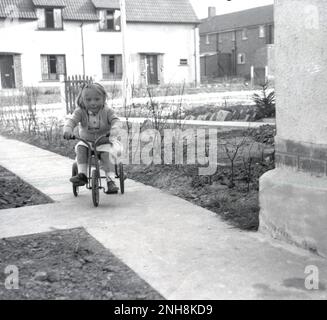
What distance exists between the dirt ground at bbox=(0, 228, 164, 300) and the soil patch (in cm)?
137

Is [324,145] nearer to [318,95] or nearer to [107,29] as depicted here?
[318,95]

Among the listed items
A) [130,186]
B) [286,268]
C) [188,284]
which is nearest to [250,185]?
[130,186]

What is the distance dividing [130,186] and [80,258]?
2.48 m

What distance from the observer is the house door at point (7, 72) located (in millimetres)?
34375

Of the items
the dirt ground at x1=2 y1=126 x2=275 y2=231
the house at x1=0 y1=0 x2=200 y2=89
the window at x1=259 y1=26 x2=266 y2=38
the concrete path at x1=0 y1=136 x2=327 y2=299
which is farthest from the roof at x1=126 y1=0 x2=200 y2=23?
the concrete path at x1=0 y1=136 x2=327 y2=299

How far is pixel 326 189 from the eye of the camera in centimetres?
358

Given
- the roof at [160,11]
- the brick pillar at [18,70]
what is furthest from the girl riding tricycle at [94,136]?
the roof at [160,11]

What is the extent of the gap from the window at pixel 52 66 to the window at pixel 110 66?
10.2ft

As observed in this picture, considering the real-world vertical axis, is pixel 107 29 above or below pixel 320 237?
above

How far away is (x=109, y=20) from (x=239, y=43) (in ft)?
73.1

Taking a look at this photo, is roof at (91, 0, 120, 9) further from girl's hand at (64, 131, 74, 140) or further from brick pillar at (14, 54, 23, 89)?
girl's hand at (64, 131, 74, 140)

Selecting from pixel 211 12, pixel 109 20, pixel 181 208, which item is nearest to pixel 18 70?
pixel 109 20

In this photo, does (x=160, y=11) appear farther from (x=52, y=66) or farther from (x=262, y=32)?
(x=262, y=32)
